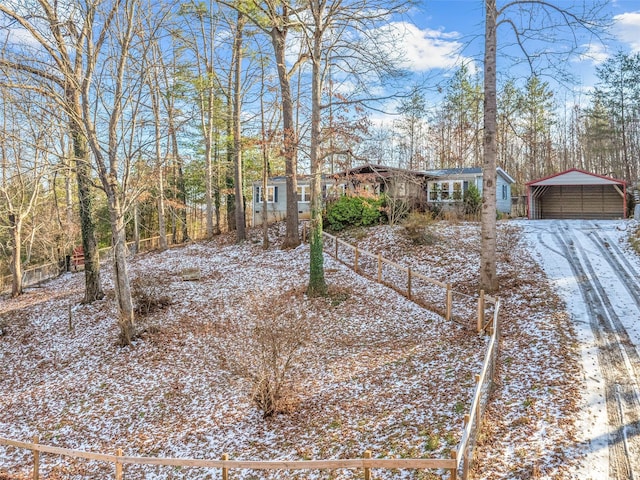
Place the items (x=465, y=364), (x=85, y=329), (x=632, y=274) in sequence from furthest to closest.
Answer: (x=85, y=329)
(x=632, y=274)
(x=465, y=364)

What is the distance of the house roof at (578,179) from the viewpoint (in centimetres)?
1941

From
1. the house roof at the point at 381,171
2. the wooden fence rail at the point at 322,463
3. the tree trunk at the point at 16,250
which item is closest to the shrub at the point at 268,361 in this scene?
the wooden fence rail at the point at 322,463

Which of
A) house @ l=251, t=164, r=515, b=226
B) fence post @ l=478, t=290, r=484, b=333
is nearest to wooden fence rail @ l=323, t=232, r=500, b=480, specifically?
fence post @ l=478, t=290, r=484, b=333

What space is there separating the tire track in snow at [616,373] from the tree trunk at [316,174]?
6.72 meters

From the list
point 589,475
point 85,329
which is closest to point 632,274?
point 589,475

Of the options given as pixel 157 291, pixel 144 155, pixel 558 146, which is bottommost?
pixel 157 291

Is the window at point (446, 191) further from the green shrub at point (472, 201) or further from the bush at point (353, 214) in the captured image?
the bush at point (353, 214)

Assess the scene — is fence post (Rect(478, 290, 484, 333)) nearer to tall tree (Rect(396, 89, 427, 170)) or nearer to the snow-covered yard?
the snow-covered yard

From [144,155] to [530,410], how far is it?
10781 mm

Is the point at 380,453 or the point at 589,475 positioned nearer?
the point at 589,475

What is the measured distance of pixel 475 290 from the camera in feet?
34.4

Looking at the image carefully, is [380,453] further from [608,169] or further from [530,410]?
[608,169]

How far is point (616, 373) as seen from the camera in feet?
19.8

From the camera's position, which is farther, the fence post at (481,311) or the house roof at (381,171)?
the house roof at (381,171)
